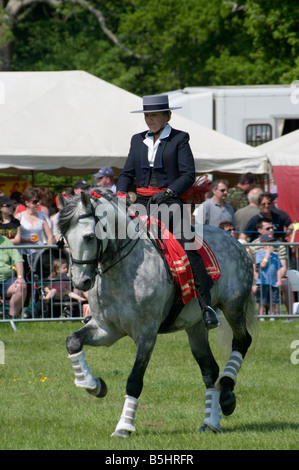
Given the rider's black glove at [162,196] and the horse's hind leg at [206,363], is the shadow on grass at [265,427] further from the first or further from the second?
the rider's black glove at [162,196]

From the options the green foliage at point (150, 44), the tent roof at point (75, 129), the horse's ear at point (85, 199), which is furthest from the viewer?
the green foliage at point (150, 44)

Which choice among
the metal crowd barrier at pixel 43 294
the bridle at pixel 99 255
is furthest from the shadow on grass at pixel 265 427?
the metal crowd barrier at pixel 43 294

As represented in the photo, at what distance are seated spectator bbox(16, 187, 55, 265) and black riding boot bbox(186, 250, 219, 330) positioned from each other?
7380 mm

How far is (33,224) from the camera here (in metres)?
16.0

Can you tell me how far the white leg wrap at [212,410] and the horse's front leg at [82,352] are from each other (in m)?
1.10

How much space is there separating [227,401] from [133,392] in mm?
1161

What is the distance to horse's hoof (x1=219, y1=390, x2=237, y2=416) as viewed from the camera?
8.84 metres

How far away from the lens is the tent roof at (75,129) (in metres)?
18.2

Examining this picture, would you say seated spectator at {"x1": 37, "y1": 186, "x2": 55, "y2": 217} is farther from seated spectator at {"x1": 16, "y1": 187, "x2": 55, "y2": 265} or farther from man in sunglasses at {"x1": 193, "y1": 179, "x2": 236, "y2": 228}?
man in sunglasses at {"x1": 193, "y1": 179, "x2": 236, "y2": 228}

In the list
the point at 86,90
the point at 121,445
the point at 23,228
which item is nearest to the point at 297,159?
the point at 86,90

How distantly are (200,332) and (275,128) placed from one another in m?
15.9

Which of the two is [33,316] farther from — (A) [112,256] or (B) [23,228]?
(A) [112,256]

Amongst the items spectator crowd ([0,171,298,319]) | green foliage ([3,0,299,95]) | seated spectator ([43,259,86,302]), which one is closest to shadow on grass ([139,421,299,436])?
spectator crowd ([0,171,298,319])

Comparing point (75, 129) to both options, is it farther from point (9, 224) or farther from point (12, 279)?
point (12, 279)
